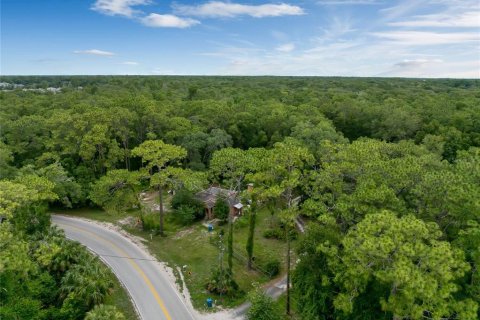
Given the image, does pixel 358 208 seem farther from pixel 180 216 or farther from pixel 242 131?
pixel 242 131

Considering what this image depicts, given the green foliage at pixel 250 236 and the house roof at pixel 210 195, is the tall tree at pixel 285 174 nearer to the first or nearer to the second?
the green foliage at pixel 250 236

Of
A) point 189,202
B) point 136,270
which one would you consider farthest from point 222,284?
point 189,202

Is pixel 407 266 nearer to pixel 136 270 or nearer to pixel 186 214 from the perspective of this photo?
pixel 136 270

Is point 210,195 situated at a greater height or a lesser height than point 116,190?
lesser

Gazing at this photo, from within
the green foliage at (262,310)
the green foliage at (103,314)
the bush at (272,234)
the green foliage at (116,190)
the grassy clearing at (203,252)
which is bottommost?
the grassy clearing at (203,252)

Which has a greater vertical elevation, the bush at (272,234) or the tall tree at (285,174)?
the tall tree at (285,174)

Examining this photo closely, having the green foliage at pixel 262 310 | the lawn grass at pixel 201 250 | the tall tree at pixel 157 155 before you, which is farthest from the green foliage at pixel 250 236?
the tall tree at pixel 157 155

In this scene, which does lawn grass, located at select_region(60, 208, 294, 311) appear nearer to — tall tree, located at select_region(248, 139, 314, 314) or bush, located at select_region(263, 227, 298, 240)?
bush, located at select_region(263, 227, 298, 240)

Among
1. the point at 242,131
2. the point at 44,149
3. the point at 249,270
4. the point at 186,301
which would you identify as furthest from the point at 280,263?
the point at 44,149

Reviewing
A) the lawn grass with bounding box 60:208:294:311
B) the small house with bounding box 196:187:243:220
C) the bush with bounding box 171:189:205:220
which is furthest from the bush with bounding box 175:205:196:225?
the small house with bounding box 196:187:243:220
